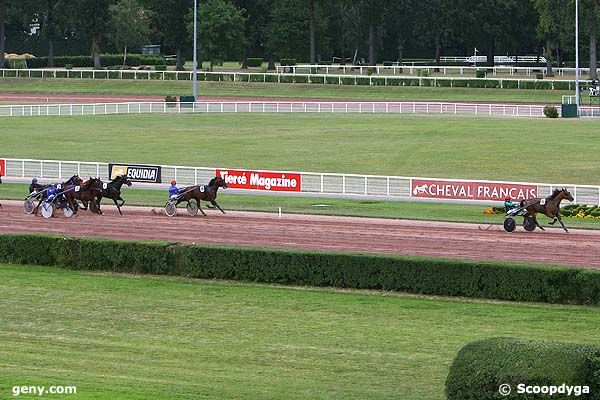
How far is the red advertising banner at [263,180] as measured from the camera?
35.6 meters

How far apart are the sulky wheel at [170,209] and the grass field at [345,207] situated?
6.89ft

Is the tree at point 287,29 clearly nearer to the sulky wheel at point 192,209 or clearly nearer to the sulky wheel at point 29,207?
the sulky wheel at point 29,207

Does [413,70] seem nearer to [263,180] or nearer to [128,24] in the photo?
[128,24]

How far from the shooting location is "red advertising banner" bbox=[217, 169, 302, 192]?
117 feet

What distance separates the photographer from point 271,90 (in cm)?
7912

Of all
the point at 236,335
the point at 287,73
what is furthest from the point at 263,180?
the point at 287,73

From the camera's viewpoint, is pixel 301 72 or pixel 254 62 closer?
pixel 301 72

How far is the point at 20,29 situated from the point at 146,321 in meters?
99.8

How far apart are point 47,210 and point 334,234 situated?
7.50 meters

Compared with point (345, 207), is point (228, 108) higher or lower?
higher

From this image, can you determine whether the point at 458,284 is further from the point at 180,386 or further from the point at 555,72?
the point at 555,72

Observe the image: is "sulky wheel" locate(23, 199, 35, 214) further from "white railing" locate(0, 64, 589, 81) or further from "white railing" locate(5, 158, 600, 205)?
"white railing" locate(0, 64, 589, 81)

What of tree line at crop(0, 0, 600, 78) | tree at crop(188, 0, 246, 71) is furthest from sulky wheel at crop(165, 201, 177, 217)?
tree at crop(188, 0, 246, 71)

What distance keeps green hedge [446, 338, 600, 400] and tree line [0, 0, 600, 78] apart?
79895 millimetres
